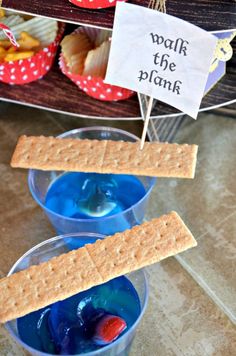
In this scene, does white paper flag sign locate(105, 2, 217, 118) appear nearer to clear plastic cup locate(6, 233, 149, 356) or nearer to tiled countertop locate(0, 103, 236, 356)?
clear plastic cup locate(6, 233, 149, 356)

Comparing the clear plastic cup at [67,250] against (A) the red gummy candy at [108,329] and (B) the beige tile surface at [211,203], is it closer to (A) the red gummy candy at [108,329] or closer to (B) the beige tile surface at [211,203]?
(A) the red gummy candy at [108,329]

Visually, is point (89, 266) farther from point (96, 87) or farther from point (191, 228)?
point (96, 87)

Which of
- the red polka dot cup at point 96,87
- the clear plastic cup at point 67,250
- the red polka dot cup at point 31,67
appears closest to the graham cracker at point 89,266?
the clear plastic cup at point 67,250

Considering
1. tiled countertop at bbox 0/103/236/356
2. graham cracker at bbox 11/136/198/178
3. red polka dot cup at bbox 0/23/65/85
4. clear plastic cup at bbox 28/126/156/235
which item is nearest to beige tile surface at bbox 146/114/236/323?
tiled countertop at bbox 0/103/236/356

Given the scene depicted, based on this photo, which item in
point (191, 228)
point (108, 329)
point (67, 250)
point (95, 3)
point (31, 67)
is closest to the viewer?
point (108, 329)

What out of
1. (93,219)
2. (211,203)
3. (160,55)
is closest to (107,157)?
(93,219)

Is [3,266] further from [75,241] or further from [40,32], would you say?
[40,32]

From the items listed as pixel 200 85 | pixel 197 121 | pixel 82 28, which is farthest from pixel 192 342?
pixel 82 28
